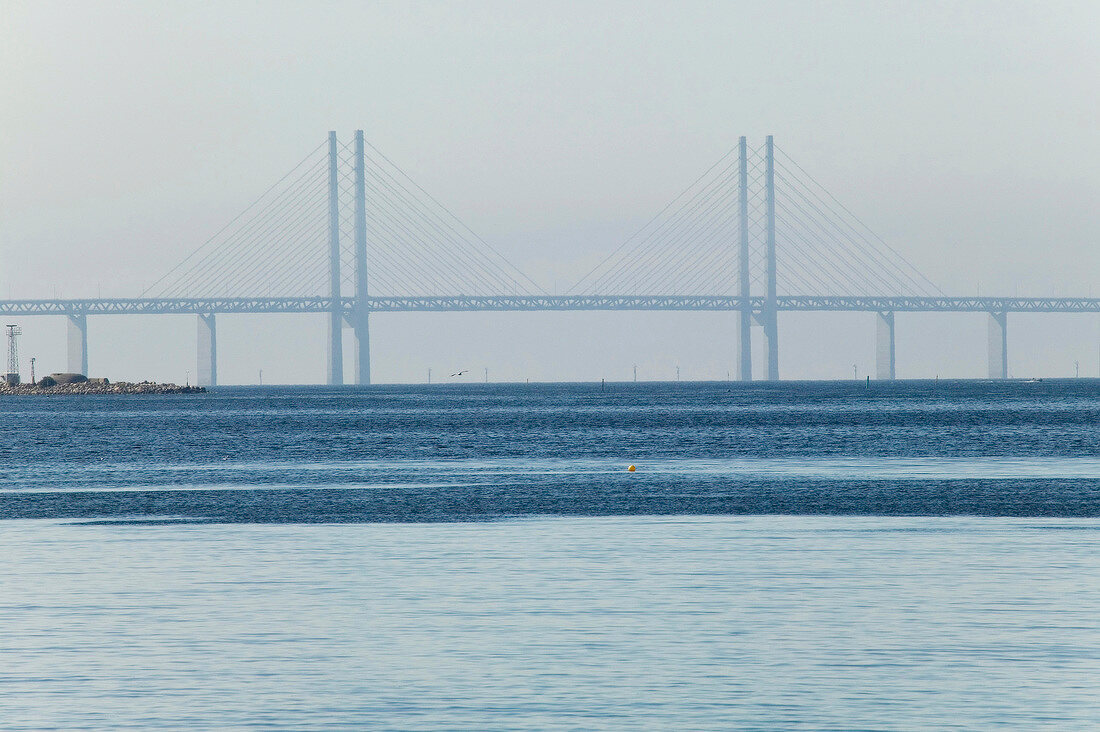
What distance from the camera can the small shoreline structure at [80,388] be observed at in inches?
5802

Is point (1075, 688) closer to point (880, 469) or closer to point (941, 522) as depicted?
point (941, 522)

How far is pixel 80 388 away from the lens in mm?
147625

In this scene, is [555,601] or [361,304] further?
[361,304]

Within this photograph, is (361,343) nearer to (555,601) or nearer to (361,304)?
(361,304)

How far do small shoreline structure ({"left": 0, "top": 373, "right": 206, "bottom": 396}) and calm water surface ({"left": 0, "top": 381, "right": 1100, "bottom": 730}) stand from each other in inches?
4518

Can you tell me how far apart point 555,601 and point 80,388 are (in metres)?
138

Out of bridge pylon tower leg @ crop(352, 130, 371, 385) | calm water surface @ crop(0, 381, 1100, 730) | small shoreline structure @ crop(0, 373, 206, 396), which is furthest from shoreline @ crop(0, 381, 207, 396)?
calm water surface @ crop(0, 381, 1100, 730)

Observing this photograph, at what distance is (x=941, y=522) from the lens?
23.4 metres

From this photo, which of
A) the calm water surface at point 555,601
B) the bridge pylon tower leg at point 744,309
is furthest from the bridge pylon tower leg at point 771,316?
the calm water surface at point 555,601

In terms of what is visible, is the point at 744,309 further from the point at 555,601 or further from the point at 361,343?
the point at 555,601

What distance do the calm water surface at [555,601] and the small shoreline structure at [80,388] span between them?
377 ft

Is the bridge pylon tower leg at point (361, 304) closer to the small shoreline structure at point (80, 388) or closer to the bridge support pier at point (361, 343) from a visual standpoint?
the bridge support pier at point (361, 343)

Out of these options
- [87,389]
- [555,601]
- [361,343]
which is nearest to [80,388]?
[87,389]

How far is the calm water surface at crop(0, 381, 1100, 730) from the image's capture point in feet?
35.8
